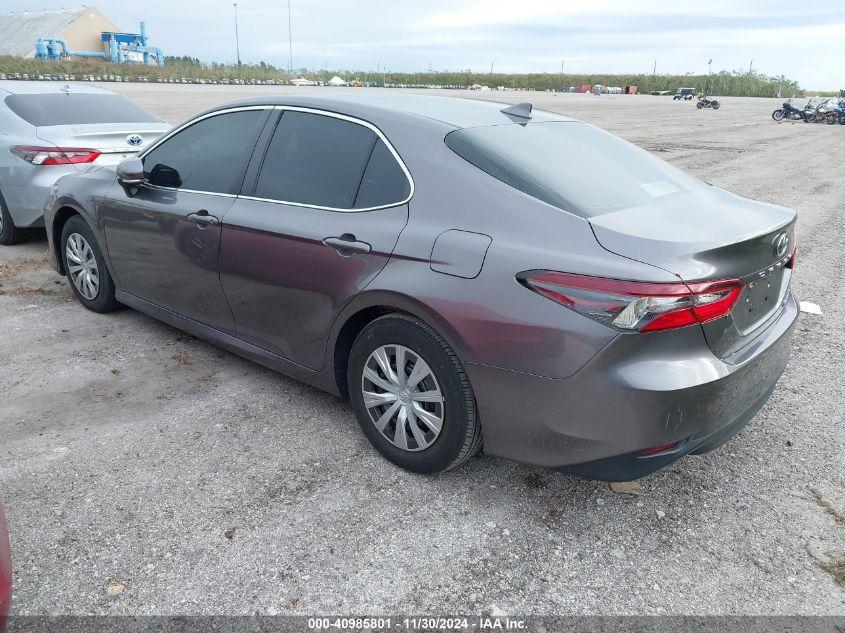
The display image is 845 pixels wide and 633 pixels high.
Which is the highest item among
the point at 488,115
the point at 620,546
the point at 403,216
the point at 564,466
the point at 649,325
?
the point at 488,115

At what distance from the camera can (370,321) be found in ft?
10.6

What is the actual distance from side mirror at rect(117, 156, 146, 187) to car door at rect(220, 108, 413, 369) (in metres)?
0.94

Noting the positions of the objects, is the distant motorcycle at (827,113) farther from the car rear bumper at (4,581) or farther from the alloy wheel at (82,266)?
the car rear bumper at (4,581)

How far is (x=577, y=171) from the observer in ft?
10.3

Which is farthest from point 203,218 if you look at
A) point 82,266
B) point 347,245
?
point 82,266

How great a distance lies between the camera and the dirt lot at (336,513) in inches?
98.1

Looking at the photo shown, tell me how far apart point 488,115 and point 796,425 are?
2334 mm

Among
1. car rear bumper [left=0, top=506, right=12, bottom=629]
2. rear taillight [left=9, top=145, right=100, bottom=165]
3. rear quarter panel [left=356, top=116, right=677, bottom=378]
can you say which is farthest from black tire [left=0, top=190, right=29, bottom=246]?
car rear bumper [left=0, top=506, right=12, bottom=629]

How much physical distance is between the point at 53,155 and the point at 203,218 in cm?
351

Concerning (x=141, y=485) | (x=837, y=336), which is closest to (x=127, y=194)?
(x=141, y=485)

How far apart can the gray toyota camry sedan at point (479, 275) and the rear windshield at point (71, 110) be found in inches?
128

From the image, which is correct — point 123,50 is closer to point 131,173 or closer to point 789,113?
point 789,113

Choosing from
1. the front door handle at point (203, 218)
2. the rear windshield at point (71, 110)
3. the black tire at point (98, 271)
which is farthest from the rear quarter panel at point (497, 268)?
the rear windshield at point (71, 110)

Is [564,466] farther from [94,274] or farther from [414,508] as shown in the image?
[94,274]
